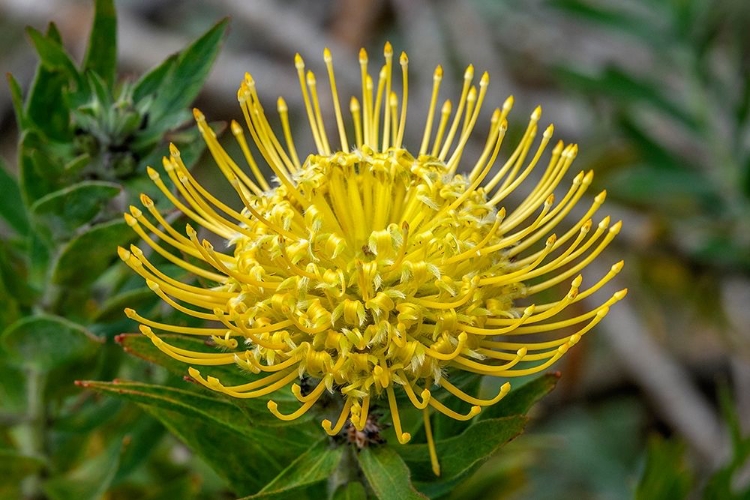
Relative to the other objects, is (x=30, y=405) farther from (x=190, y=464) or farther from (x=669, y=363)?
(x=669, y=363)

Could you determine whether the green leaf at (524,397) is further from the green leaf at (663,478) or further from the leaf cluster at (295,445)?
the green leaf at (663,478)

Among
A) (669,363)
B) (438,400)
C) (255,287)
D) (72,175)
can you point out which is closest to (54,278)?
(72,175)

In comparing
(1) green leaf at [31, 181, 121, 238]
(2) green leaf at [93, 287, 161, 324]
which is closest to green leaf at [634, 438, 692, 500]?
(2) green leaf at [93, 287, 161, 324]

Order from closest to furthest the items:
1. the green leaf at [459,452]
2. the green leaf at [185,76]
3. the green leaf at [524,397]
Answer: the green leaf at [459,452]
the green leaf at [524,397]
the green leaf at [185,76]

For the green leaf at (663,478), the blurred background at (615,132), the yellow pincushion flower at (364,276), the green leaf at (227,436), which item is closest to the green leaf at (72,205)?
the yellow pincushion flower at (364,276)

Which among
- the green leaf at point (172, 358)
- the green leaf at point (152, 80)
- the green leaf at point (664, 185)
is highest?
the green leaf at point (664, 185)

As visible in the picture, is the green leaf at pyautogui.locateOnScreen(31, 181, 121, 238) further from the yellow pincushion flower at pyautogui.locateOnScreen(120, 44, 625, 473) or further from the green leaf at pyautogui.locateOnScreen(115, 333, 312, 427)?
the green leaf at pyautogui.locateOnScreen(115, 333, 312, 427)

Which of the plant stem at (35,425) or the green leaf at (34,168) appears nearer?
the green leaf at (34,168)
